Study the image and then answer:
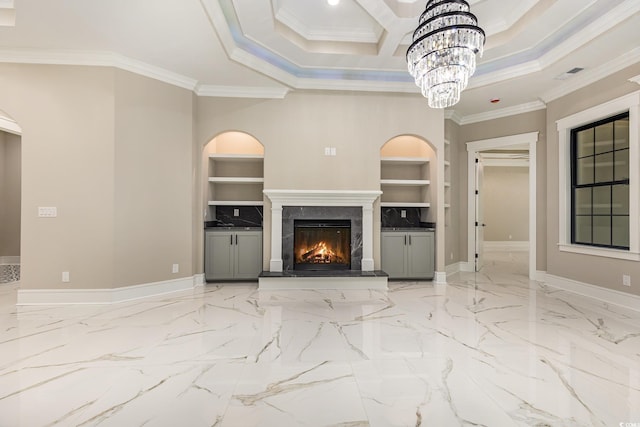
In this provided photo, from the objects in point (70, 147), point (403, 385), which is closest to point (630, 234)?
point (403, 385)

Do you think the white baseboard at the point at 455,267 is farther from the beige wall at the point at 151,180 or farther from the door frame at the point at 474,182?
the beige wall at the point at 151,180

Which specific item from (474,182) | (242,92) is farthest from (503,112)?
(242,92)

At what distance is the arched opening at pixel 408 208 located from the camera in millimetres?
5105

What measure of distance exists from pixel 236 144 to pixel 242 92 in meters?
0.93

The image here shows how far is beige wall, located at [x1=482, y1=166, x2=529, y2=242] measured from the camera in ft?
32.3

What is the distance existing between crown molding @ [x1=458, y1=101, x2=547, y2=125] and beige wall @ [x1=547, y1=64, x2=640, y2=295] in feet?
0.90

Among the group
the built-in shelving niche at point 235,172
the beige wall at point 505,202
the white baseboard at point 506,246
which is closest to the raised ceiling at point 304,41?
the built-in shelving niche at point 235,172

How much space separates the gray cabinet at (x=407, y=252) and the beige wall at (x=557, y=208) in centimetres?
184

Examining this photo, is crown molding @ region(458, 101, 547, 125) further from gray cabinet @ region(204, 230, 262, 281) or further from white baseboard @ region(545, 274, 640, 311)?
gray cabinet @ region(204, 230, 262, 281)

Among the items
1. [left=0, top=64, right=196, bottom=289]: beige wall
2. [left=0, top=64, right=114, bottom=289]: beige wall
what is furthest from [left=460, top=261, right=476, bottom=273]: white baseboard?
[left=0, top=64, right=114, bottom=289]: beige wall

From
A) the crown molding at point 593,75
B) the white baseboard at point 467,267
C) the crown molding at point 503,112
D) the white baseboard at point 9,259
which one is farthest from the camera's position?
the white baseboard at point 9,259

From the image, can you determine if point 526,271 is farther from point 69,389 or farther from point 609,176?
point 69,389

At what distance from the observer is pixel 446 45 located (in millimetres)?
2660

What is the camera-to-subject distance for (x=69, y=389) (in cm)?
198
